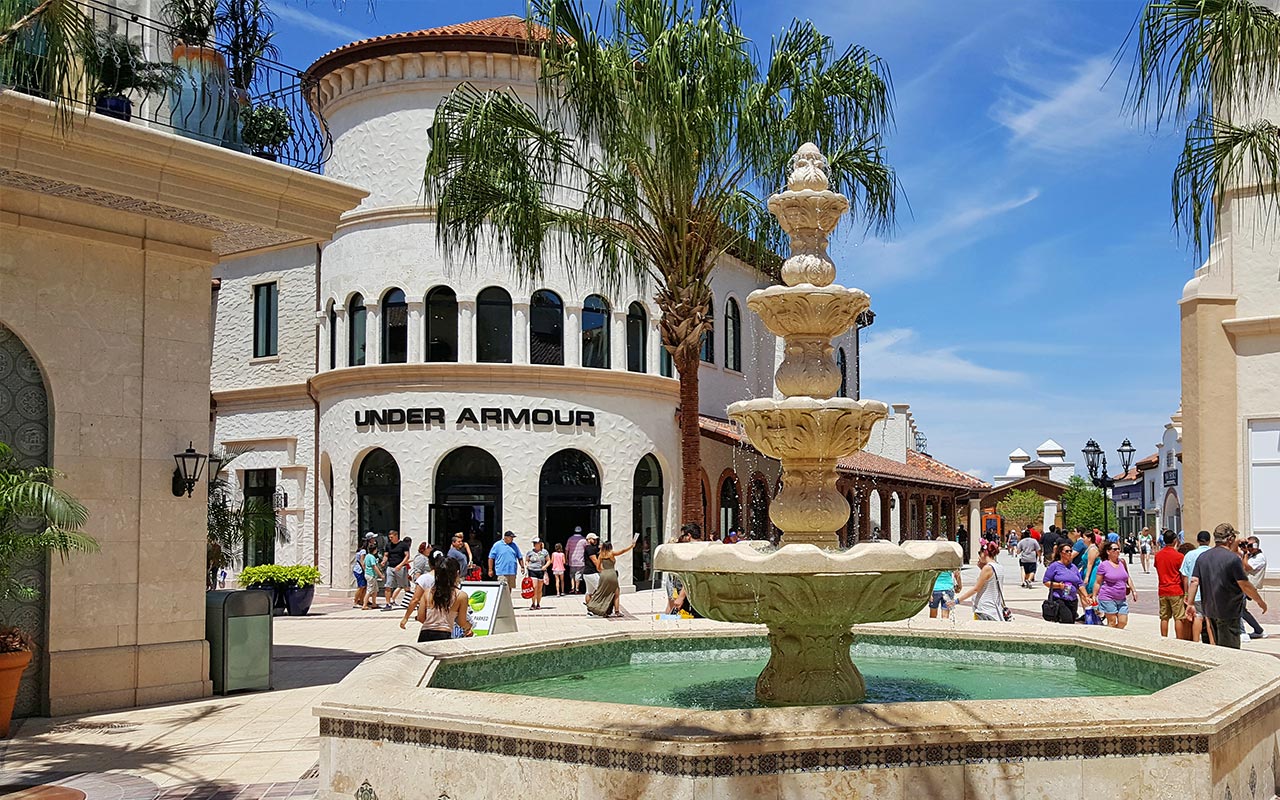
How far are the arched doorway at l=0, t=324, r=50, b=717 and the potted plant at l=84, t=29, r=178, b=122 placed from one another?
2508 millimetres

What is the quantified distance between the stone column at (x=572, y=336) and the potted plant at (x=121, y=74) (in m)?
16.2

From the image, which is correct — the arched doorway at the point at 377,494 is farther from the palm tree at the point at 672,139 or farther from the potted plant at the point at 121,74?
the potted plant at the point at 121,74

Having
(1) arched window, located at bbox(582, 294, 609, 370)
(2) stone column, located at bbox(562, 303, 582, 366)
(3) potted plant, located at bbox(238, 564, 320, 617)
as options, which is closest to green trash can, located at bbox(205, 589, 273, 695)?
(3) potted plant, located at bbox(238, 564, 320, 617)

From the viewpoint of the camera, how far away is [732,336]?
3419 cm

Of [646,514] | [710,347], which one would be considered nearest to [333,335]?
[646,514]

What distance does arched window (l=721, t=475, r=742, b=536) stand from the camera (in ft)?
107

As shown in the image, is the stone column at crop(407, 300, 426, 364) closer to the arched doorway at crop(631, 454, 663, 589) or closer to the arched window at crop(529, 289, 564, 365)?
the arched window at crop(529, 289, 564, 365)

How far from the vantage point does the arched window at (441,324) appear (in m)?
27.2

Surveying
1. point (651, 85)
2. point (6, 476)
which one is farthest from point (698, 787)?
point (651, 85)

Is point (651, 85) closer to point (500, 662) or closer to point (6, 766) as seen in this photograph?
point (500, 662)

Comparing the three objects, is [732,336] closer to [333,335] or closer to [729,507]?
[729,507]

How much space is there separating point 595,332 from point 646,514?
4800 mm

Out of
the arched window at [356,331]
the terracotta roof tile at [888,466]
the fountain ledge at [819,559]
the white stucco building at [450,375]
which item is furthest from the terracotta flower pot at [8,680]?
the arched window at [356,331]

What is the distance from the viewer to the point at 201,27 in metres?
11.6
